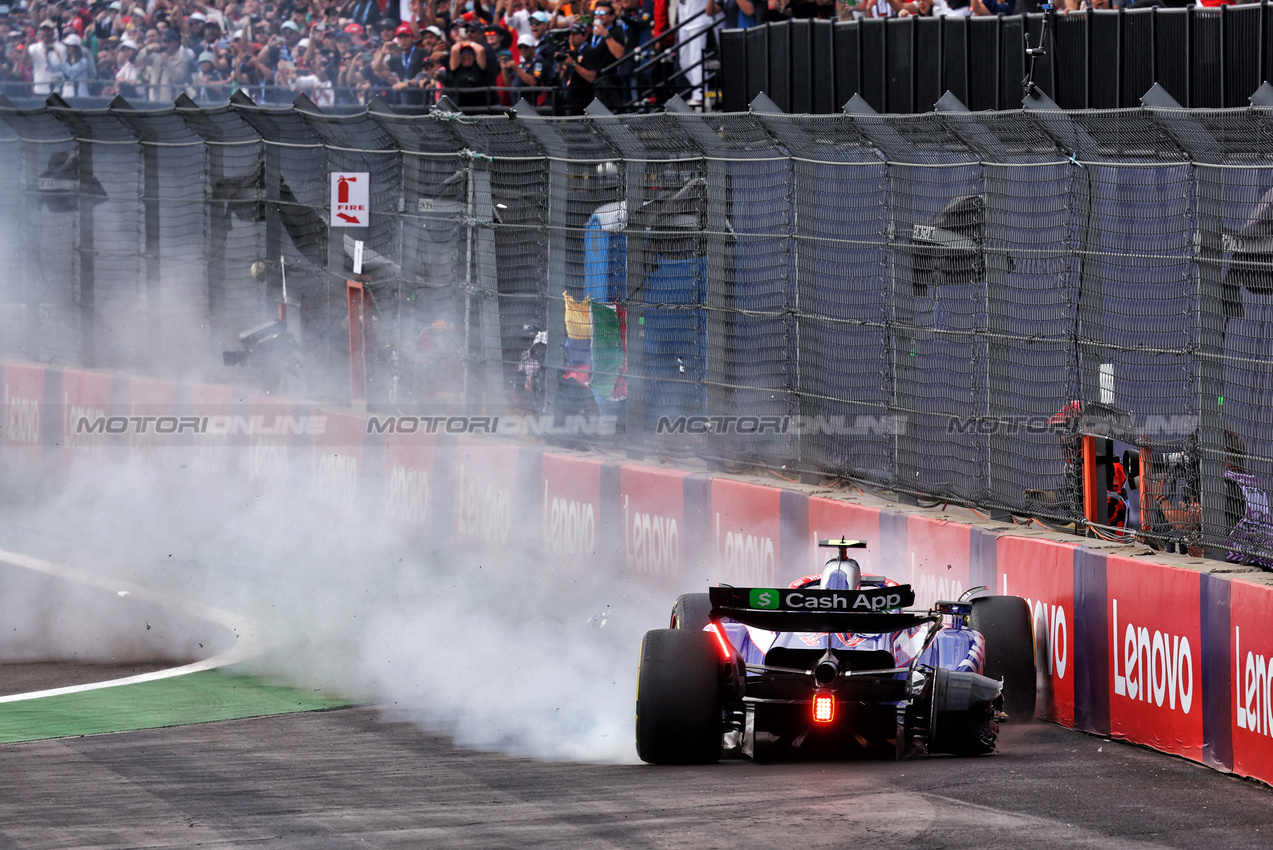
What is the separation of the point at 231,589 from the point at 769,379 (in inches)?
161

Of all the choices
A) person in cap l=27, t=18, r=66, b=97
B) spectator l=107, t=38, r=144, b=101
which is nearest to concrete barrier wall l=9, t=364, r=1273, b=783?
spectator l=107, t=38, r=144, b=101

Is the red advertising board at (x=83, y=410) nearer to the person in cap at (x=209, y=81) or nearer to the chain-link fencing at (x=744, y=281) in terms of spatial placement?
the chain-link fencing at (x=744, y=281)

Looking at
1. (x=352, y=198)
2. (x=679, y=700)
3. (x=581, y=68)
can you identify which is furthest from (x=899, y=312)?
(x=581, y=68)

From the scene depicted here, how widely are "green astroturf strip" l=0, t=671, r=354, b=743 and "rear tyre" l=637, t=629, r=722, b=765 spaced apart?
94.8 inches

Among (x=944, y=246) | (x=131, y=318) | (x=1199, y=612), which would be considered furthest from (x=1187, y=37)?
(x=131, y=318)

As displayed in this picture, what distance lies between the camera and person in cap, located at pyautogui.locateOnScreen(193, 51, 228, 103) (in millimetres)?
23531

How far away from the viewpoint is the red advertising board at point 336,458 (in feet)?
47.6

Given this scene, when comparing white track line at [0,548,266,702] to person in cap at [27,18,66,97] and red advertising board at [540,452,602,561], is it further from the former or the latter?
person in cap at [27,18,66,97]

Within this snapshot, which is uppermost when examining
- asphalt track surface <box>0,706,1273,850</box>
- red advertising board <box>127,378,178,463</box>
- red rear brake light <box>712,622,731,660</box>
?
red advertising board <box>127,378,178,463</box>

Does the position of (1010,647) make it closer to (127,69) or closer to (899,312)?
(899,312)

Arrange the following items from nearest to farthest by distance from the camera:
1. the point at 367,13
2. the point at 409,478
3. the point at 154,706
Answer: the point at 154,706 < the point at 409,478 < the point at 367,13

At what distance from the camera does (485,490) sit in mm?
13250

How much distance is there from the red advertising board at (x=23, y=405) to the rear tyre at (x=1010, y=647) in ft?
38.5

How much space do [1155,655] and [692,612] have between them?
2.10m
